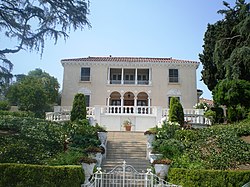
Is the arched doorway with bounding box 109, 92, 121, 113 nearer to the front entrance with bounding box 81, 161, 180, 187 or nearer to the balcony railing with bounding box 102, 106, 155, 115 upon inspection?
the balcony railing with bounding box 102, 106, 155, 115

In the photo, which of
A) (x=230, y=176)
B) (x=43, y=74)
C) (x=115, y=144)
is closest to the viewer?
(x=230, y=176)

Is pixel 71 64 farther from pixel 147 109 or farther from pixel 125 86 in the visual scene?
pixel 147 109

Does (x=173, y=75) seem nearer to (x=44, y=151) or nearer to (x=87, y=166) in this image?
(x=44, y=151)

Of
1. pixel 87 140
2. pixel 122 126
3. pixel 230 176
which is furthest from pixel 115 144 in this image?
pixel 230 176

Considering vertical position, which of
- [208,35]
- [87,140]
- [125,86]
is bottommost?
[87,140]

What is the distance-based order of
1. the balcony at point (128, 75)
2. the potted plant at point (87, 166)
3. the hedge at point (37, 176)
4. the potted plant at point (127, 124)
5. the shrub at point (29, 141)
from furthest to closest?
the balcony at point (128, 75), the potted plant at point (127, 124), the shrub at point (29, 141), the potted plant at point (87, 166), the hedge at point (37, 176)

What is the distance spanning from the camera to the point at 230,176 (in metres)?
10.9

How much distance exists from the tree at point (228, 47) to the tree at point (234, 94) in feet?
2.47

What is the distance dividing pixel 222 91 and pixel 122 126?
8918 mm

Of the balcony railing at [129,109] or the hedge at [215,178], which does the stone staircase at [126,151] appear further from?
the balcony railing at [129,109]

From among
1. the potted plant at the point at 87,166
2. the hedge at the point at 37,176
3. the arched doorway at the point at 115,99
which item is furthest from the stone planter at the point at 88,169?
the arched doorway at the point at 115,99

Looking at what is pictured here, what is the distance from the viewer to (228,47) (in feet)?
90.7

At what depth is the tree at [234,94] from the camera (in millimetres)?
24297

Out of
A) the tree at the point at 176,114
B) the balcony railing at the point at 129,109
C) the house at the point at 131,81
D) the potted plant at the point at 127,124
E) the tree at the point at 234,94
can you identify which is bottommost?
the potted plant at the point at 127,124
